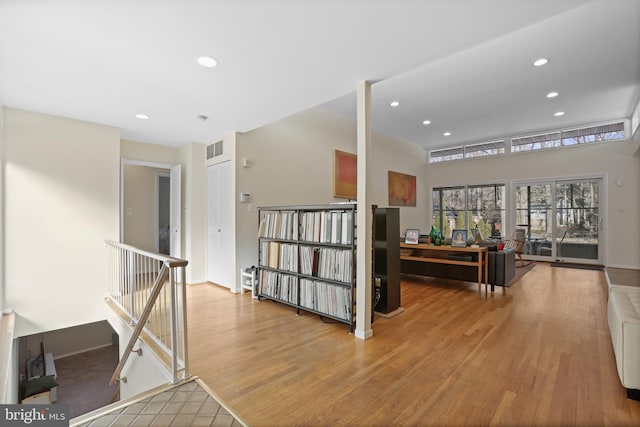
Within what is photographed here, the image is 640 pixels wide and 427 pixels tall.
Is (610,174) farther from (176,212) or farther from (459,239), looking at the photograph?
(176,212)

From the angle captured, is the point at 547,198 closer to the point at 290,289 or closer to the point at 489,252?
the point at 489,252

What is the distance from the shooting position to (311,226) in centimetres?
352

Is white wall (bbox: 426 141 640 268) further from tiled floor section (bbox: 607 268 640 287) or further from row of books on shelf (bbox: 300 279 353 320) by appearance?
row of books on shelf (bbox: 300 279 353 320)

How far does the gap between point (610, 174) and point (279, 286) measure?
25.7 ft

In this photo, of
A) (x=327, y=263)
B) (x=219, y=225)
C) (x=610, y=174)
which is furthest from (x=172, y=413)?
(x=610, y=174)

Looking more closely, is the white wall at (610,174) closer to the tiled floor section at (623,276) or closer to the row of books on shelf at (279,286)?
the tiled floor section at (623,276)

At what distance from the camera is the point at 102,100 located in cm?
335

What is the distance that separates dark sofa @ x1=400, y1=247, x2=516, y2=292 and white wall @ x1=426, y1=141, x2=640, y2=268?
11.8 ft

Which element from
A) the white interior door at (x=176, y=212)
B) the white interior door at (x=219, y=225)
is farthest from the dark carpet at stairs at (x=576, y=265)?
the white interior door at (x=176, y=212)

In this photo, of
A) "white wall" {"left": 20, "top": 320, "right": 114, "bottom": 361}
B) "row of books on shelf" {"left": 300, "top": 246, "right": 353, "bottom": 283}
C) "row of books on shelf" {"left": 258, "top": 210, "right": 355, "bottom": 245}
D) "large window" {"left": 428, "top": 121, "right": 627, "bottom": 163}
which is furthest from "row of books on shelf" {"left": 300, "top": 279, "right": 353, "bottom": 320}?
"large window" {"left": 428, "top": 121, "right": 627, "bottom": 163}

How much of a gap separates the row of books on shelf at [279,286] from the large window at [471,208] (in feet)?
22.1

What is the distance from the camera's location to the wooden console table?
4566 millimetres

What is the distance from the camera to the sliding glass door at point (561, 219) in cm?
692

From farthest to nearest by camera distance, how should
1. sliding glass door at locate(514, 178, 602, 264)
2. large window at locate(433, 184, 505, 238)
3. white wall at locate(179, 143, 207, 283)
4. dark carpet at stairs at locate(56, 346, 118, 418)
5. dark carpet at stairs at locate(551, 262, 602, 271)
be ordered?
large window at locate(433, 184, 505, 238) → sliding glass door at locate(514, 178, 602, 264) → dark carpet at stairs at locate(551, 262, 602, 271) → white wall at locate(179, 143, 207, 283) → dark carpet at stairs at locate(56, 346, 118, 418)
